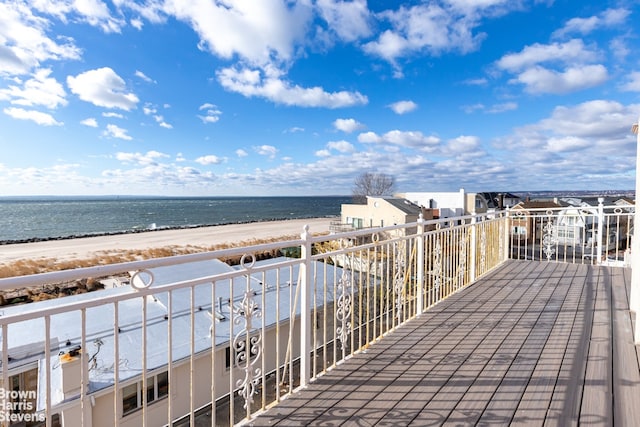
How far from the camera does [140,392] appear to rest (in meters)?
5.23

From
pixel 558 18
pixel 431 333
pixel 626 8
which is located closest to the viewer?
pixel 431 333

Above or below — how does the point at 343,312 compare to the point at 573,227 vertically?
below

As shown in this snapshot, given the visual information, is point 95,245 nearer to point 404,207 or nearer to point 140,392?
point 140,392

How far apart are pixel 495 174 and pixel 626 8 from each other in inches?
1028

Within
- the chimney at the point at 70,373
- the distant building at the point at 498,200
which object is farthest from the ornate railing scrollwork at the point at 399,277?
the distant building at the point at 498,200

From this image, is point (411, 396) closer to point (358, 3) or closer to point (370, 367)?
point (370, 367)

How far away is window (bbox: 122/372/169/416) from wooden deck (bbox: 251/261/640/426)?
4.54m

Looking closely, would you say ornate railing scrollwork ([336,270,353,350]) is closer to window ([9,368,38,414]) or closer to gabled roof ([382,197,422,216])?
window ([9,368,38,414])

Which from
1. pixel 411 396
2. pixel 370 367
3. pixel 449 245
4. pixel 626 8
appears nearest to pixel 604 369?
pixel 411 396

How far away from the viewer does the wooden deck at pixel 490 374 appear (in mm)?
1786

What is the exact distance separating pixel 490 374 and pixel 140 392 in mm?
5585

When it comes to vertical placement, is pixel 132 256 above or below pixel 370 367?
below

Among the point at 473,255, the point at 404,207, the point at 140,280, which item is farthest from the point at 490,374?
the point at 404,207

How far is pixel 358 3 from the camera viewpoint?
866 cm
